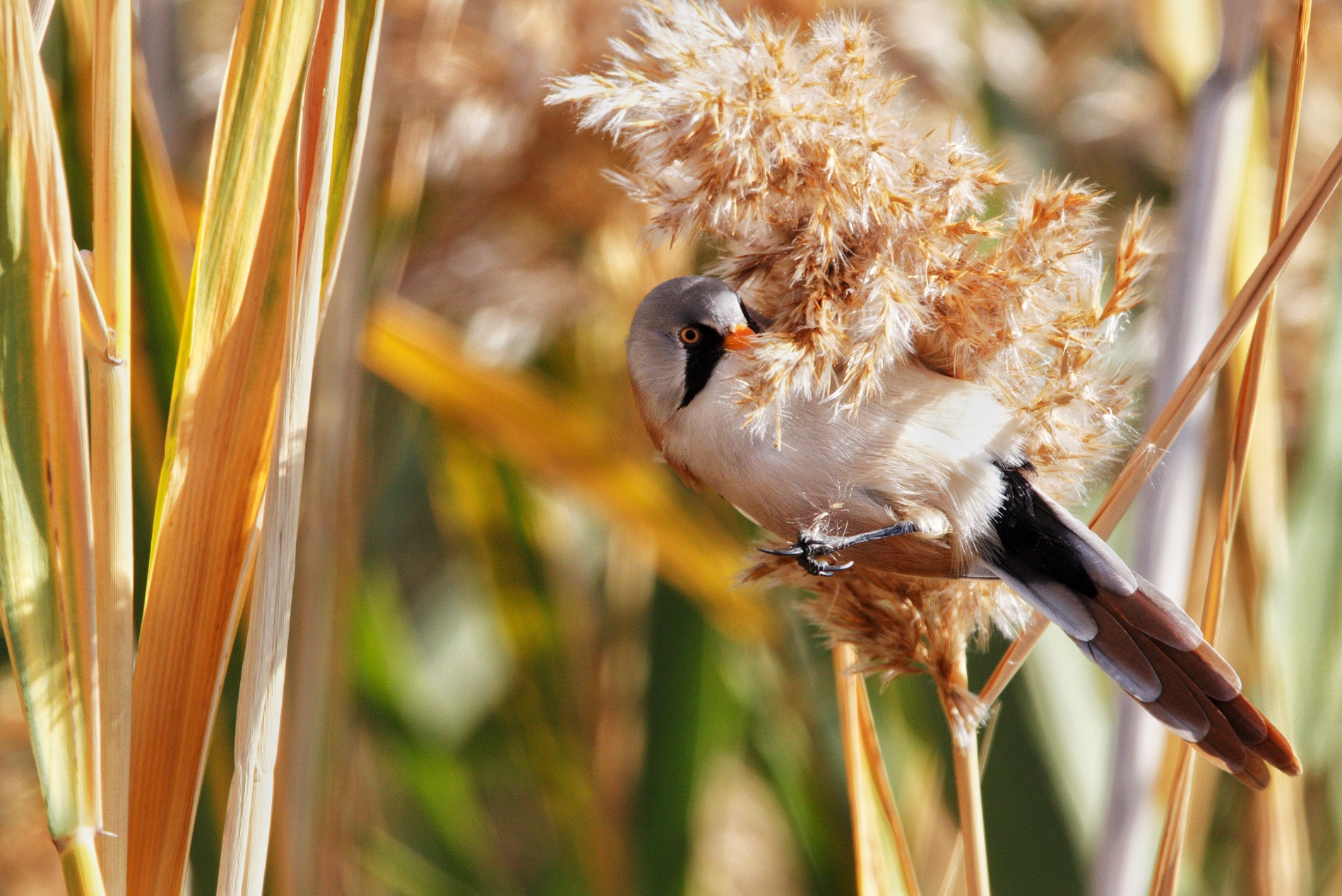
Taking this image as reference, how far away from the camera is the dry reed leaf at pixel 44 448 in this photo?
0.50 meters

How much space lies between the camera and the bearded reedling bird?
1.96 feet

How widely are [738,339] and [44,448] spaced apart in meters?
0.41

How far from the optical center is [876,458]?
614 mm

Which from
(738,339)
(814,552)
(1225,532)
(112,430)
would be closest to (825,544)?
(814,552)

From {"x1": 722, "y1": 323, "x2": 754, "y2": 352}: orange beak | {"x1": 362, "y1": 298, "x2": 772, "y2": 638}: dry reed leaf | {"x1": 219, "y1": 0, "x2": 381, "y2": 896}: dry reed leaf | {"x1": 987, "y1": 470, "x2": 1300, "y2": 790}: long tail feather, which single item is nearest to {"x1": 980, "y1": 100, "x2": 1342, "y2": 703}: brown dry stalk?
{"x1": 987, "y1": 470, "x2": 1300, "y2": 790}: long tail feather

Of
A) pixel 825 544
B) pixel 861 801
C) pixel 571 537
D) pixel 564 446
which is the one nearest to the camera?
pixel 825 544

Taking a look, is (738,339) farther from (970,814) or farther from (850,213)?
(970,814)

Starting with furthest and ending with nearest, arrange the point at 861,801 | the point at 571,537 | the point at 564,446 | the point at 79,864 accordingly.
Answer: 1. the point at 571,537
2. the point at 564,446
3. the point at 861,801
4. the point at 79,864

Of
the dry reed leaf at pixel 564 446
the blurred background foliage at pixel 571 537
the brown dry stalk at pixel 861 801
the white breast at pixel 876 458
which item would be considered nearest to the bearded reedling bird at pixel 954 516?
the white breast at pixel 876 458

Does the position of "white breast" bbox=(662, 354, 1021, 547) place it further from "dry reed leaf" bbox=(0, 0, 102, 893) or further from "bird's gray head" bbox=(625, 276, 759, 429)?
"dry reed leaf" bbox=(0, 0, 102, 893)

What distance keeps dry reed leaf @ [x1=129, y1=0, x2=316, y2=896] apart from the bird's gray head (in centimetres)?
24

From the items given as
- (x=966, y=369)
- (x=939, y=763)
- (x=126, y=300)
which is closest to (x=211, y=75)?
(x=126, y=300)

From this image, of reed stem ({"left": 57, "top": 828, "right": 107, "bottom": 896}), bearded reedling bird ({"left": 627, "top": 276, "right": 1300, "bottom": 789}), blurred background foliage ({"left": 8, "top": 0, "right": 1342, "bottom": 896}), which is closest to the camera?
reed stem ({"left": 57, "top": 828, "right": 107, "bottom": 896})

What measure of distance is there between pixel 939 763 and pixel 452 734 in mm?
781
